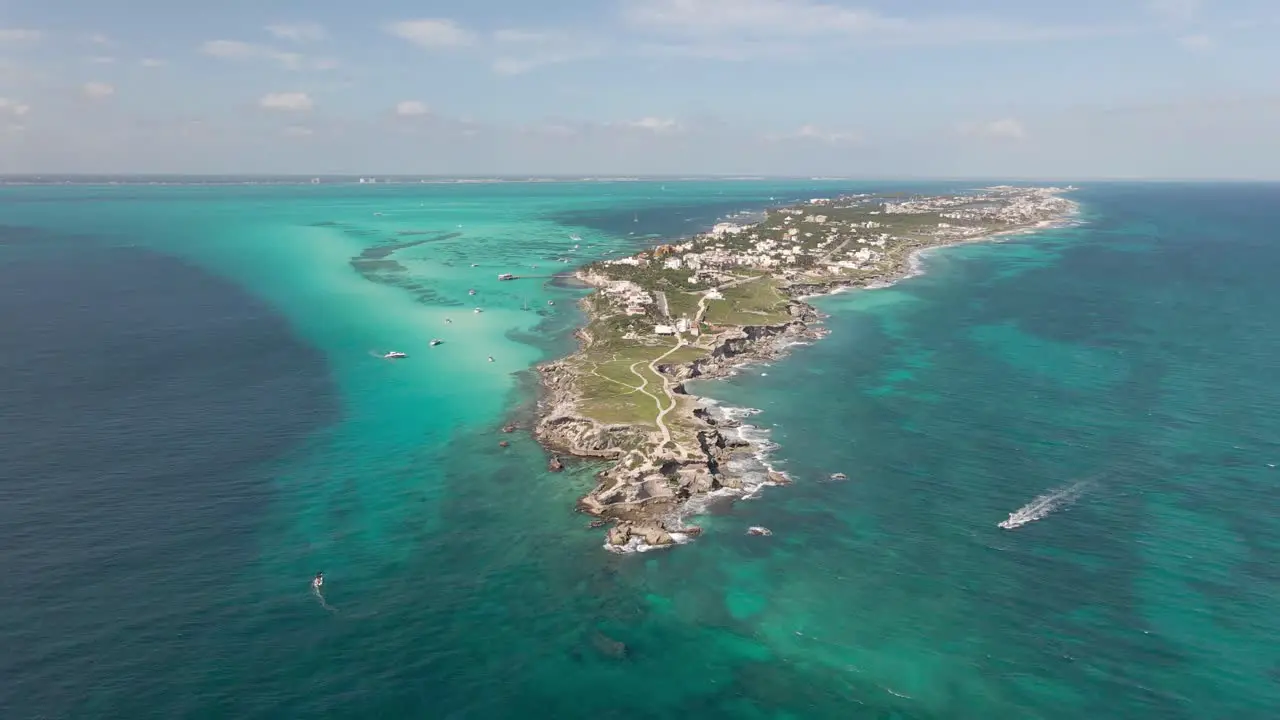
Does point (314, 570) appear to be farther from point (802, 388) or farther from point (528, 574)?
point (802, 388)

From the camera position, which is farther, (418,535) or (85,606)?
(418,535)

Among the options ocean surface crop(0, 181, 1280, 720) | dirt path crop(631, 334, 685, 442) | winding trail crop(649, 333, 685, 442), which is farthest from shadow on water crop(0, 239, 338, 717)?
winding trail crop(649, 333, 685, 442)

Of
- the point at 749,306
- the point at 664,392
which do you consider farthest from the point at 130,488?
the point at 749,306

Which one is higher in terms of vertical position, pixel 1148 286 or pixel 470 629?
pixel 1148 286

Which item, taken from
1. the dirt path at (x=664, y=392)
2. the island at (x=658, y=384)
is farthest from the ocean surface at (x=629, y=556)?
the dirt path at (x=664, y=392)

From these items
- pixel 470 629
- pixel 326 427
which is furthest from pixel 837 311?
pixel 470 629

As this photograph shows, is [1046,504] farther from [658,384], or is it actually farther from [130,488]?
[130,488]
